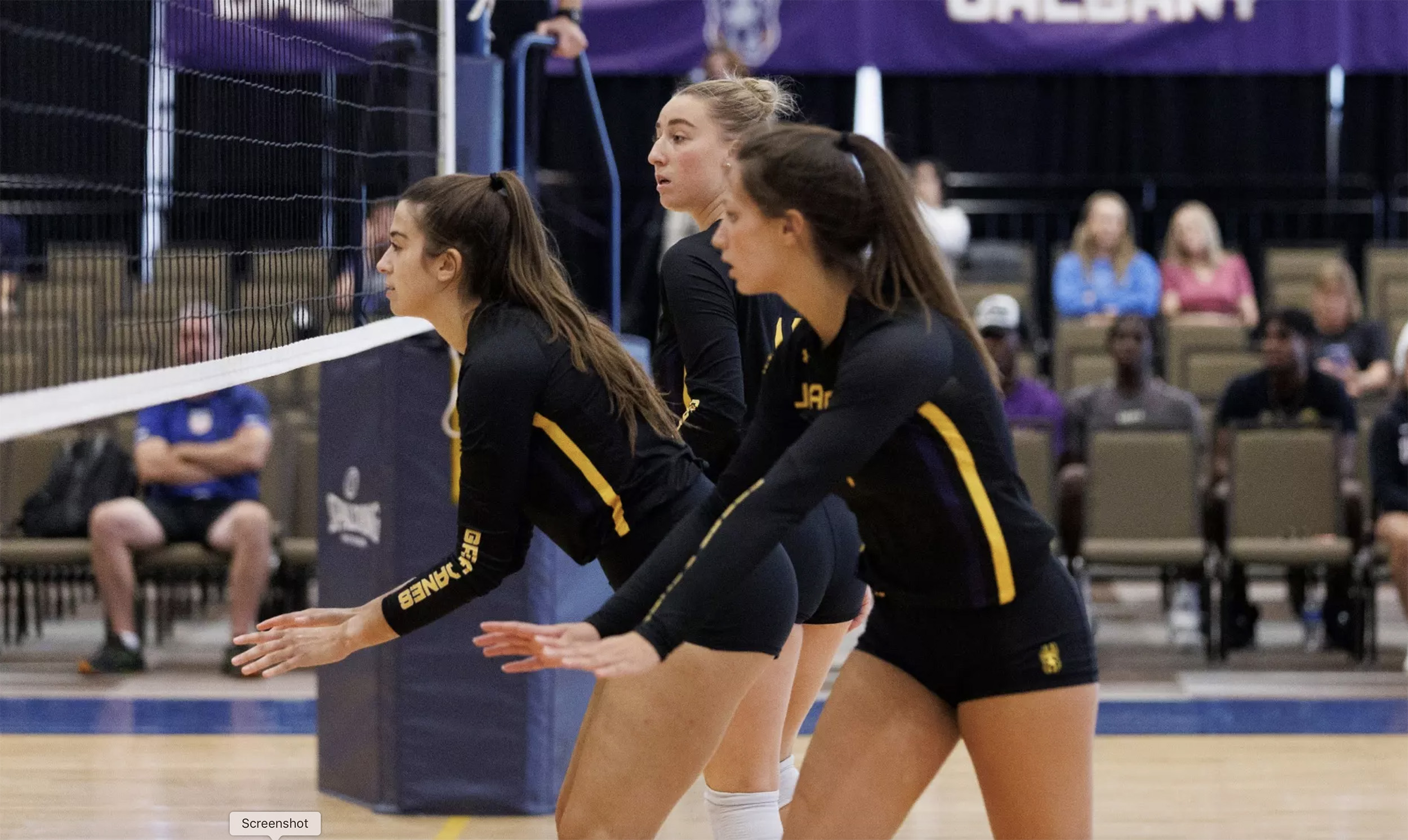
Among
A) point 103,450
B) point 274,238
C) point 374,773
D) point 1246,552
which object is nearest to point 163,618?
point 103,450

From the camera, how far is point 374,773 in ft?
17.0

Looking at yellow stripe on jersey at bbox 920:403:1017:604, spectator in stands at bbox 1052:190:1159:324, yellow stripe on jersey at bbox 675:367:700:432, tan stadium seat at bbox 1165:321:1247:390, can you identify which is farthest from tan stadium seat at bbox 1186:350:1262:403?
yellow stripe on jersey at bbox 920:403:1017:604

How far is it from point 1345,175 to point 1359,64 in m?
1.61

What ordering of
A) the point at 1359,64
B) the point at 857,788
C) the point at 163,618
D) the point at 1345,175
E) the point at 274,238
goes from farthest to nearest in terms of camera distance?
1. the point at 1345,175
2. the point at 1359,64
3. the point at 163,618
4. the point at 274,238
5. the point at 857,788

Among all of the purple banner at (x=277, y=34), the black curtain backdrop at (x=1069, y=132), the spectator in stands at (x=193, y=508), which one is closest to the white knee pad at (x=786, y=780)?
the purple banner at (x=277, y=34)

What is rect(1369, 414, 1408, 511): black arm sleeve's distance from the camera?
7.28 metres

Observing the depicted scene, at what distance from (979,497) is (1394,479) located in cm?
534

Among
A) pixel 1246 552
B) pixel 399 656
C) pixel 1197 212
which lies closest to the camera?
pixel 399 656

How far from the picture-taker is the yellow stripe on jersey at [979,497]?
2.51 m

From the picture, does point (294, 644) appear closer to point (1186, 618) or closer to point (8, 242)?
point (8, 242)

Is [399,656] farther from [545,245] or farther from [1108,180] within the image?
[1108,180]

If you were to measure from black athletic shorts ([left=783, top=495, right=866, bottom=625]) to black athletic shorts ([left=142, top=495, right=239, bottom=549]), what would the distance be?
4.63 meters

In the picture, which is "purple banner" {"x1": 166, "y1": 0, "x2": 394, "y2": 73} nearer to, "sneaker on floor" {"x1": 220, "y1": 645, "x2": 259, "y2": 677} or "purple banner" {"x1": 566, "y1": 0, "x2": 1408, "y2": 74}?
"sneaker on floor" {"x1": 220, "y1": 645, "x2": 259, "y2": 677}

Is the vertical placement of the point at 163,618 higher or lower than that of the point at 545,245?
lower
